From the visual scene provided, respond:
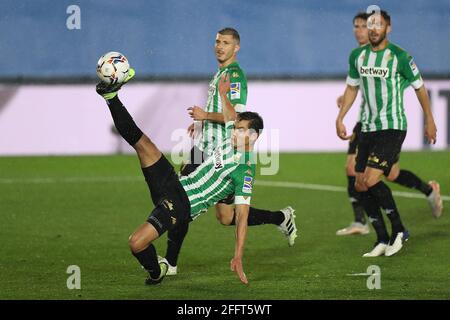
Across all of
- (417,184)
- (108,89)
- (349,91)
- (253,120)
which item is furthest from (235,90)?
(417,184)

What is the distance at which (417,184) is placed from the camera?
39.5ft

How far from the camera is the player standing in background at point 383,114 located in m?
10.3

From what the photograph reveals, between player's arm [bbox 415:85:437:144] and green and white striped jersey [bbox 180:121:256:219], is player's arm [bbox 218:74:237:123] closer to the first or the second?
green and white striped jersey [bbox 180:121:256:219]

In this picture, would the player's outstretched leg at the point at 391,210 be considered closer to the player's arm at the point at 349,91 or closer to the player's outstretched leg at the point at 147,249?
the player's arm at the point at 349,91

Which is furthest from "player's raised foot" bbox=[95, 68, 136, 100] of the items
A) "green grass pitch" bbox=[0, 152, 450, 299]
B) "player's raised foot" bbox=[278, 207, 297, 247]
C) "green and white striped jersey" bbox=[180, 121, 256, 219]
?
"player's raised foot" bbox=[278, 207, 297, 247]

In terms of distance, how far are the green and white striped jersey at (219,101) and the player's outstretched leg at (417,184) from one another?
251cm

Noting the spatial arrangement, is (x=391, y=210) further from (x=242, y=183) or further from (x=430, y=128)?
(x=242, y=183)

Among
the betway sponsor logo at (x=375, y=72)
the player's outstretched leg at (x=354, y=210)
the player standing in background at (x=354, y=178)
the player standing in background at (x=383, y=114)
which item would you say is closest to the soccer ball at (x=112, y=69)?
the player standing in background at (x=383, y=114)

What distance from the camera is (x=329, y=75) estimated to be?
24359 mm

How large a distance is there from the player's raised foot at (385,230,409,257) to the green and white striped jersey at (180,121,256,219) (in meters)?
2.08

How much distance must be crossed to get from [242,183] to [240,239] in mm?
494

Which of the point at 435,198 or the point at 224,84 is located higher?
the point at 224,84

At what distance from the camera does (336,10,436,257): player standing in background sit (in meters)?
10.3
